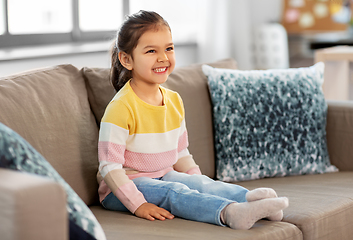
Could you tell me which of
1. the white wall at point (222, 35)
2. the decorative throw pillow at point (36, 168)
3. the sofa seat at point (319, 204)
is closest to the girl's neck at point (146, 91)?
the sofa seat at point (319, 204)

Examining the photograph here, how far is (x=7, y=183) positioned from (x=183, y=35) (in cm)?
309

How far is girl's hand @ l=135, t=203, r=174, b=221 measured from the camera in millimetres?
1337

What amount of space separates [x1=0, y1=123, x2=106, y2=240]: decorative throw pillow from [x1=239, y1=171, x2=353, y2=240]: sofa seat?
2.05ft

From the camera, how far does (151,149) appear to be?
1.49 m

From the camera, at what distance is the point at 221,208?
1275mm

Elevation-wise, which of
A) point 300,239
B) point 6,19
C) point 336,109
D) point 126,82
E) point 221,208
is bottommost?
point 300,239

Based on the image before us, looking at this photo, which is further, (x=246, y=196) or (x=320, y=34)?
(x=320, y=34)

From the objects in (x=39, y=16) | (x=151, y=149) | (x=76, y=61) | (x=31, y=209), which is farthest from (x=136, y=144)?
(x=39, y=16)

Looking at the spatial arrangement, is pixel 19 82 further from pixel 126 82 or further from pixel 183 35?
pixel 183 35

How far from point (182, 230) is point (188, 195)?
127 mm

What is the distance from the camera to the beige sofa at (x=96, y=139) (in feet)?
4.17

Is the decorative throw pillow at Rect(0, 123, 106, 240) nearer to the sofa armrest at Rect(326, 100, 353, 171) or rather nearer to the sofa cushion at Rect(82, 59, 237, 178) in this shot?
the sofa cushion at Rect(82, 59, 237, 178)

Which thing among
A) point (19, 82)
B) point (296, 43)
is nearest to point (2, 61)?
point (19, 82)

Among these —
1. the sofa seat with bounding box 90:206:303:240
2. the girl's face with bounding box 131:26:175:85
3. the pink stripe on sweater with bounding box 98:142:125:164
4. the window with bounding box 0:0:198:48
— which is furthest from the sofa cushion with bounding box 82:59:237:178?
the window with bounding box 0:0:198:48
